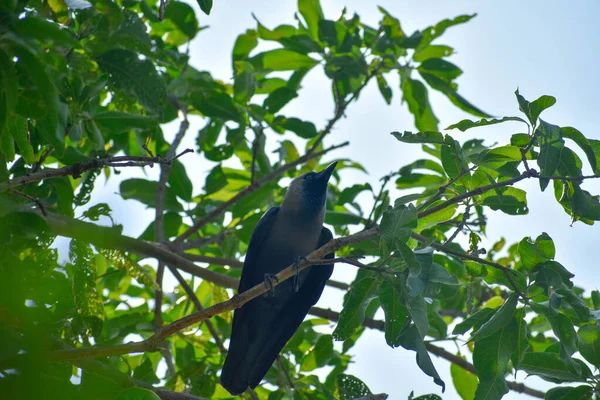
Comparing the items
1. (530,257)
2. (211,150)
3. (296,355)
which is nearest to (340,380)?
(296,355)

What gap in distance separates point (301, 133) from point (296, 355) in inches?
79.4

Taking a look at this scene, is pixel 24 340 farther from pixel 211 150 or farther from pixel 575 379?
Result: pixel 211 150

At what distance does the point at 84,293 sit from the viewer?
11.3 ft

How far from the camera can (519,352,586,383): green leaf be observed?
3167 millimetres

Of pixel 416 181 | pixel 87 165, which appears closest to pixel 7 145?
pixel 87 165

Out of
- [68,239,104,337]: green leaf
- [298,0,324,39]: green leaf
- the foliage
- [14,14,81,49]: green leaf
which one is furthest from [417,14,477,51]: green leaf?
[14,14,81,49]: green leaf

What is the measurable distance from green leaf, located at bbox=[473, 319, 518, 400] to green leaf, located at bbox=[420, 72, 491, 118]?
95.3 inches

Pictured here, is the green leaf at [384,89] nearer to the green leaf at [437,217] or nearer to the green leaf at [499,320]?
the green leaf at [437,217]

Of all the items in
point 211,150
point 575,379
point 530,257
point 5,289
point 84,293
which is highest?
point 211,150

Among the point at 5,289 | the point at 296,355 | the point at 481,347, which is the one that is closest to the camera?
the point at 5,289

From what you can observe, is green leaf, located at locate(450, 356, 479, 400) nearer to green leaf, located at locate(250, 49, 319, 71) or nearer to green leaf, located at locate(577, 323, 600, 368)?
green leaf, located at locate(577, 323, 600, 368)

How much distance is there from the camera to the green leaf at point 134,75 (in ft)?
13.3

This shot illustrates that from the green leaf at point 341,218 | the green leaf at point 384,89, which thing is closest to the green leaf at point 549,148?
the green leaf at point 341,218

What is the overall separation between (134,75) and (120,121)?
344 mm
